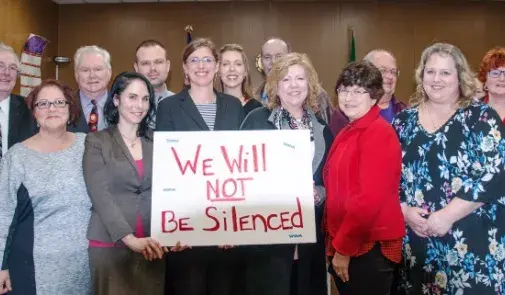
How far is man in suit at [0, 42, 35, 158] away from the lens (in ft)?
8.69

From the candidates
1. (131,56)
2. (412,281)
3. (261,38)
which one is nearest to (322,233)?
(412,281)

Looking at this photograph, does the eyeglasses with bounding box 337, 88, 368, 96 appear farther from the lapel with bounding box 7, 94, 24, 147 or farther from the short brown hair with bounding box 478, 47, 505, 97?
the lapel with bounding box 7, 94, 24, 147

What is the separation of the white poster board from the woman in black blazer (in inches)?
11.0

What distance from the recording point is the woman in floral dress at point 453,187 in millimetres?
1994

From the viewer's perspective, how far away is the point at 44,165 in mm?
2100

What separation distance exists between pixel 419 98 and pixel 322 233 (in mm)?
850

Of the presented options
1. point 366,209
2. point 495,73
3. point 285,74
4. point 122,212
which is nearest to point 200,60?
point 285,74

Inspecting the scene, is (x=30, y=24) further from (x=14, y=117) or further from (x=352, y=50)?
(x=352, y=50)

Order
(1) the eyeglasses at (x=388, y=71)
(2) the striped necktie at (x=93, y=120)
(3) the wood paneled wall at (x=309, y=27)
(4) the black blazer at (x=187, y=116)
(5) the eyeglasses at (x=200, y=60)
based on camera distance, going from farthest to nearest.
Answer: (3) the wood paneled wall at (x=309, y=27), (1) the eyeglasses at (x=388, y=71), (2) the striped necktie at (x=93, y=120), (5) the eyeglasses at (x=200, y=60), (4) the black blazer at (x=187, y=116)

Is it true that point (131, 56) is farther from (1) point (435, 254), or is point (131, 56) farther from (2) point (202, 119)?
(1) point (435, 254)

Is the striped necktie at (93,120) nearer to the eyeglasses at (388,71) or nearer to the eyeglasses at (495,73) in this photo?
the eyeglasses at (388,71)

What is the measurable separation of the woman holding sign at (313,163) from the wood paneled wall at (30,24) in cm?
427

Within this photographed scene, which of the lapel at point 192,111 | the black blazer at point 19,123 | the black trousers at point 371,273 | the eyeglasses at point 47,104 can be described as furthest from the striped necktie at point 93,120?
the black trousers at point 371,273

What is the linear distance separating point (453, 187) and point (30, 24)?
5.77 m
